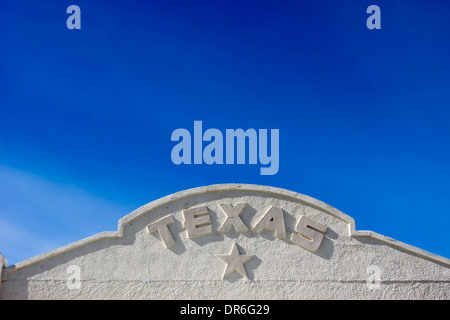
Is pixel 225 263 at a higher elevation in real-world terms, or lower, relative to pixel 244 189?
lower

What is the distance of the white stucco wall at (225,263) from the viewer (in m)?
9.63

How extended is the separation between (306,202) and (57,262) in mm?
4583

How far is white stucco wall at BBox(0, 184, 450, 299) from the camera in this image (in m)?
9.63

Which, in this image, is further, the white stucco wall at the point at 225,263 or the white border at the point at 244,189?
the white border at the point at 244,189

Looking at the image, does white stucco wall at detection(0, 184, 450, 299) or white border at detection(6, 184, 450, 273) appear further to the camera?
white border at detection(6, 184, 450, 273)

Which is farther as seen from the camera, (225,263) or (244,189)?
(244,189)

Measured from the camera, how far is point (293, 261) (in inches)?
391

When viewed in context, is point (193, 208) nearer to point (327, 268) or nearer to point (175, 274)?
point (175, 274)

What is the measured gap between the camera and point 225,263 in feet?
32.2
